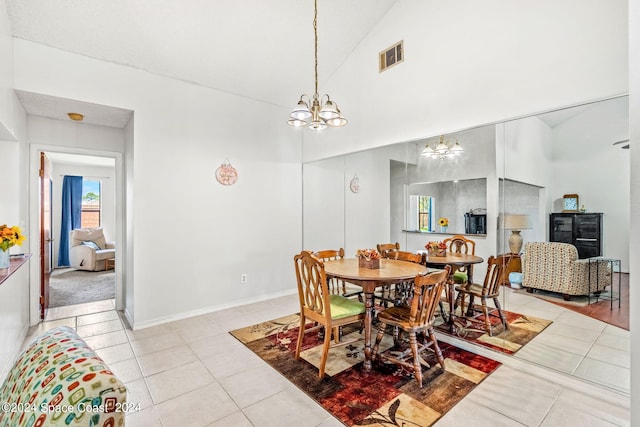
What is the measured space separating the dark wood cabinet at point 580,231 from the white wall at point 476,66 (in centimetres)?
89

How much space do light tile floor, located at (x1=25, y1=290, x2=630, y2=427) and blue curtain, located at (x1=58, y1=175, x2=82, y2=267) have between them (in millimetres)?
5793

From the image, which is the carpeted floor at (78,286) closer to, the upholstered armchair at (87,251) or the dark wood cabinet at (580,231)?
the upholstered armchair at (87,251)

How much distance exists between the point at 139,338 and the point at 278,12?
3865 millimetres

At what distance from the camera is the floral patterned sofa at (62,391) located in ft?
2.54

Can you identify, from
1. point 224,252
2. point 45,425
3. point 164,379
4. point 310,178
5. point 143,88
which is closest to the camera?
point 45,425

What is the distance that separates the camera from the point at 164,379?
2.54 metres

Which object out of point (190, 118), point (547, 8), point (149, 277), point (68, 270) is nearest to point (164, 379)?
point (149, 277)

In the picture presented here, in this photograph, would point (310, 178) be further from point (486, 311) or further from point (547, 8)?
point (547, 8)

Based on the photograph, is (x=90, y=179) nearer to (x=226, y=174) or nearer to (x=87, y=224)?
(x=87, y=224)

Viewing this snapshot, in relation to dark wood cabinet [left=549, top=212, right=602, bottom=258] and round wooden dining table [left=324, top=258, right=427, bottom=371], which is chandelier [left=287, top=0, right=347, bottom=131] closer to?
round wooden dining table [left=324, top=258, right=427, bottom=371]

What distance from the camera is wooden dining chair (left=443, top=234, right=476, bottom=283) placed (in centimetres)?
325

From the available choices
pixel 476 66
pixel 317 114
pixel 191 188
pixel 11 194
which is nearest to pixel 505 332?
pixel 476 66

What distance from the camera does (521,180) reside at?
9.06 ft

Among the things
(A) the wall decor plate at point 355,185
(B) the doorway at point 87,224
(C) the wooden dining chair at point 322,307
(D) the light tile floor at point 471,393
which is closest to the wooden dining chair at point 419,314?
(C) the wooden dining chair at point 322,307
